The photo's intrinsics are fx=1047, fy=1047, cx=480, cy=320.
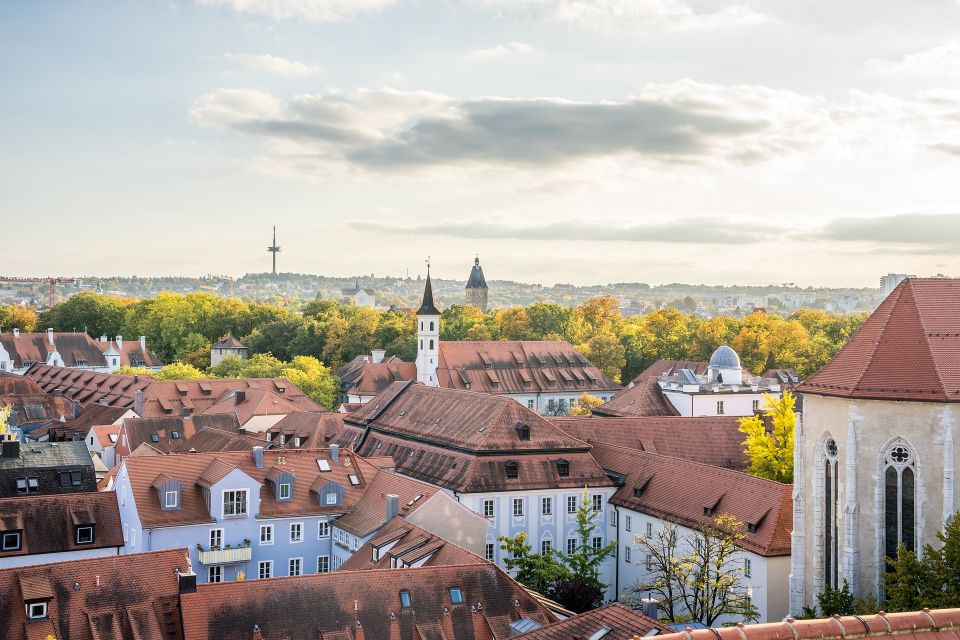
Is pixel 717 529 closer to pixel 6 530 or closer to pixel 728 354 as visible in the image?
pixel 6 530

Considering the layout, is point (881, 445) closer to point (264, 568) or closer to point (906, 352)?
point (906, 352)

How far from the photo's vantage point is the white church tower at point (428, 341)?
4380 inches

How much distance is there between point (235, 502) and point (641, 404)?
163ft

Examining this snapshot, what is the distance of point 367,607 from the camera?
3541cm

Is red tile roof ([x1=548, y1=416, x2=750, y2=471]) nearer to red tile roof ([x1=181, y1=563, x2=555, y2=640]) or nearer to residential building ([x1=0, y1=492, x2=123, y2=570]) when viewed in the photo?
residential building ([x1=0, y1=492, x2=123, y2=570])

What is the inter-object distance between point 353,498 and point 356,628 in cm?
2040

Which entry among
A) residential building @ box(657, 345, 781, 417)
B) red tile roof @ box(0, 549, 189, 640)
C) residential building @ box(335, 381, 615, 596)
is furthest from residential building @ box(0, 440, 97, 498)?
residential building @ box(657, 345, 781, 417)

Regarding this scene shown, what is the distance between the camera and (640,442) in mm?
68688

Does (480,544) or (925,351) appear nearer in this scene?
(925,351)

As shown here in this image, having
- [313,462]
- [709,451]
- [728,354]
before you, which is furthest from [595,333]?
[313,462]

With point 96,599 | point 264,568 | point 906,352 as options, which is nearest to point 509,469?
point 264,568

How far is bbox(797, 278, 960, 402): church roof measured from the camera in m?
40.2

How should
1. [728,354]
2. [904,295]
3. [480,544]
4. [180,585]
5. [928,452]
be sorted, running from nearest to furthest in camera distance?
[180,585]
[928,452]
[904,295]
[480,544]
[728,354]

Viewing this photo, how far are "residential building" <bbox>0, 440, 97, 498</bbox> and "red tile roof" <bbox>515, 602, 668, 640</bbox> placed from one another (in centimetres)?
3677
